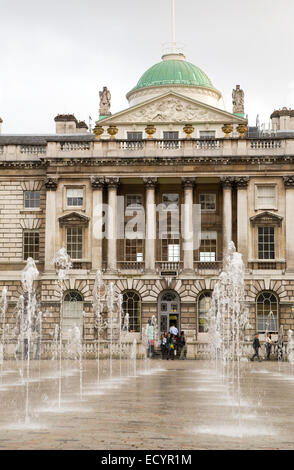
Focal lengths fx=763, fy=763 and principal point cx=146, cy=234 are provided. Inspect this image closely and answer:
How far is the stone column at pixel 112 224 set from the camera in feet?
166

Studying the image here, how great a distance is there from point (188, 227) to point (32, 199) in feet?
37.0

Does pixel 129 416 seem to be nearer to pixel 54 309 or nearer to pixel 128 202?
pixel 54 309

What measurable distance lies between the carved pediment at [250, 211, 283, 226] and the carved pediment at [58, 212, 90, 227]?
11137 mm

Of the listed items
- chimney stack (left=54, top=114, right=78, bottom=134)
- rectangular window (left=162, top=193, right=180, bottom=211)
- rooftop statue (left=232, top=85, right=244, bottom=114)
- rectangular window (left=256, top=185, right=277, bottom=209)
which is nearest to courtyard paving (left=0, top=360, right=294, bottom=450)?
rectangular window (left=256, top=185, right=277, bottom=209)

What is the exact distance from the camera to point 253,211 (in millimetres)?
50844

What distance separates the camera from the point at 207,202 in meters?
53.2

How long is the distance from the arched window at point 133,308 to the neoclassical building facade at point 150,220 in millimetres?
67

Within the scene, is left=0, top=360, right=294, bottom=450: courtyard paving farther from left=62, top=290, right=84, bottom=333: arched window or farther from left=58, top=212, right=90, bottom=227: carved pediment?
left=58, top=212, right=90, bottom=227: carved pediment

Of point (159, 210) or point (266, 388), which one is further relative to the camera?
point (159, 210)

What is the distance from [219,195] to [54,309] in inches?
545

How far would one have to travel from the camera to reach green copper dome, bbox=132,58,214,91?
62.5 meters

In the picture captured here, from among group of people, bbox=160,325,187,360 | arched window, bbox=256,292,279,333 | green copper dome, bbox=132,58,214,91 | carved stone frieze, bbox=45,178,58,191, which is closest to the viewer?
group of people, bbox=160,325,187,360
